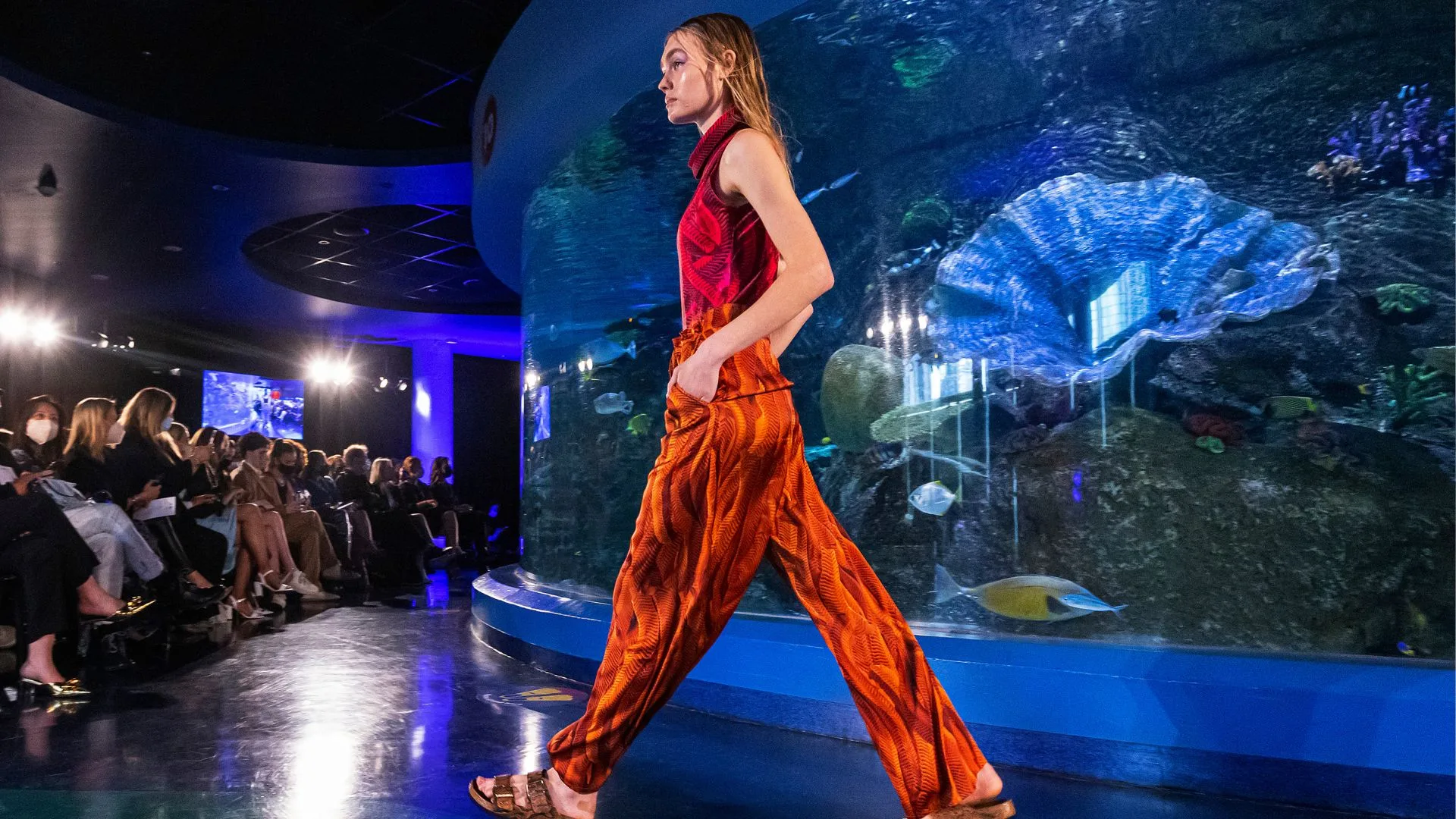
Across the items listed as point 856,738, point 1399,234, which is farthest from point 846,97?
point 856,738

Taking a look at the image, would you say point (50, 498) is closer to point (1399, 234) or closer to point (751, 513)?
point (751, 513)

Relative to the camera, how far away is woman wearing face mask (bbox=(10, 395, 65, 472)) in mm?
4172

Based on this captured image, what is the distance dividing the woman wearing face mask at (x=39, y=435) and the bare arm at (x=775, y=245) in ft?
13.3

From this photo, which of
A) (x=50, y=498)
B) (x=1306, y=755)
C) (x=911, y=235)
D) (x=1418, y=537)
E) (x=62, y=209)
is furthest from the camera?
(x=62, y=209)

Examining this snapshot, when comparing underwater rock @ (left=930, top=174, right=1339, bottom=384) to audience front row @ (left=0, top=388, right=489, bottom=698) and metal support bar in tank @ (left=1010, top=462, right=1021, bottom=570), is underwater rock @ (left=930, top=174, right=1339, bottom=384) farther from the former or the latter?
audience front row @ (left=0, top=388, right=489, bottom=698)

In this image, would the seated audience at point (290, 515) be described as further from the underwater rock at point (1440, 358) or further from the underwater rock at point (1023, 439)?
the underwater rock at point (1440, 358)

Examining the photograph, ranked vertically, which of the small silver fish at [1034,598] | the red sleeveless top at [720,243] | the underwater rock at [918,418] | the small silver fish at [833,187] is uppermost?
the small silver fish at [833,187]

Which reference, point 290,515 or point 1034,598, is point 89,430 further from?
point 1034,598

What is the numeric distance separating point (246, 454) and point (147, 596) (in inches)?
76.5

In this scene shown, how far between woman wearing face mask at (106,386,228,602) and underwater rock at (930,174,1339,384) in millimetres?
3710

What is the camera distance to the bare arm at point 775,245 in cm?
146

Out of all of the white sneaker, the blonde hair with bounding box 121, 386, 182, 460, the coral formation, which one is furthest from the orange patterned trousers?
the white sneaker

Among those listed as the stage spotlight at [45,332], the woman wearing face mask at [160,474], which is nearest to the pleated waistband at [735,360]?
the woman wearing face mask at [160,474]

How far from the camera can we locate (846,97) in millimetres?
3682
